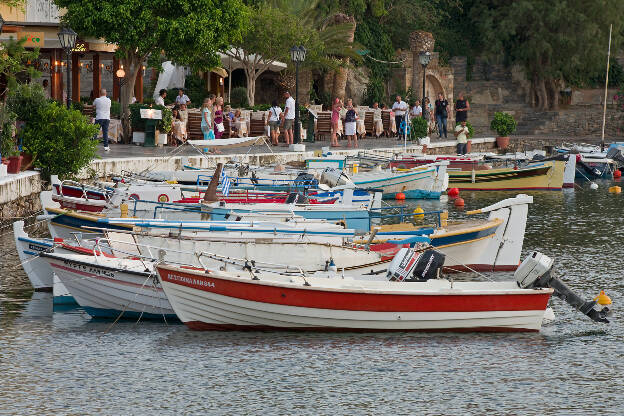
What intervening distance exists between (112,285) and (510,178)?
21444mm

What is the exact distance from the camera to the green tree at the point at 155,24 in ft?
107

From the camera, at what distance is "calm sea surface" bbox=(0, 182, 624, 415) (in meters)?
11.7

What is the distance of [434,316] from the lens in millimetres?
14227

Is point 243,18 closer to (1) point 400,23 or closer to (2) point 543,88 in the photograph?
(1) point 400,23

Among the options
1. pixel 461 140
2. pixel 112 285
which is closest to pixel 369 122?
pixel 461 140

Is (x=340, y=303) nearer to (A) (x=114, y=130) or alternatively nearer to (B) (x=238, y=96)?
(A) (x=114, y=130)

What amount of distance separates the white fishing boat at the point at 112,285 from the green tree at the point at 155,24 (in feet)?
60.7

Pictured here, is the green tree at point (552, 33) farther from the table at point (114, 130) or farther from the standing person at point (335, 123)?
the table at point (114, 130)

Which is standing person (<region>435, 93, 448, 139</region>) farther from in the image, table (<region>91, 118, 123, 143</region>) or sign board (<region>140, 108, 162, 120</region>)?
sign board (<region>140, 108, 162, 120</region>)

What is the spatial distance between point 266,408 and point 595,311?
17.4 feet

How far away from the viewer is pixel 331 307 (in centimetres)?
1405

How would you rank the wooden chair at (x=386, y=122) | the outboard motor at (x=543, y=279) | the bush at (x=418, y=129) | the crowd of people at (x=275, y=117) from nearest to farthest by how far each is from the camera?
the outboard motor at (x=543, y=279) < the crowd of people at (x=275, y=117) < the bush at (x=418, y=129) < the wooden chair at (x=386, y=122)

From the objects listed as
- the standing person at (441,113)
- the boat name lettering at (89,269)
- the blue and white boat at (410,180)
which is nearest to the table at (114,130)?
the blue and white boat at (410,180)

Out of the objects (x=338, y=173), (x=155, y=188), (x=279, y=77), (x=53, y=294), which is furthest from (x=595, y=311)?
(x=279, y=77)
